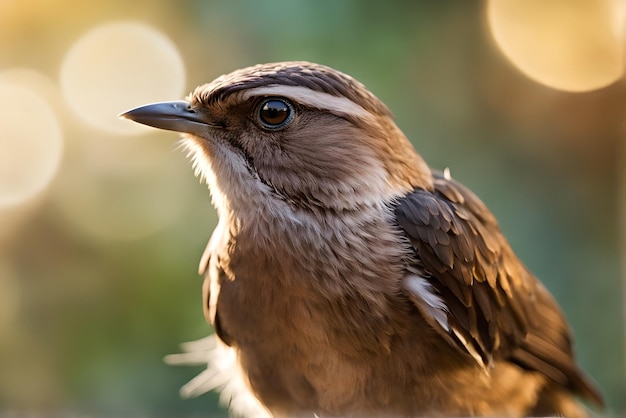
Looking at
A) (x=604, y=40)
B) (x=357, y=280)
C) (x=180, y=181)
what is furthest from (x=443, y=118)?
(x=357, y=280)

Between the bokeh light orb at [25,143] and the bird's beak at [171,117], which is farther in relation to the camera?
the bokeh light orb at [25,143]

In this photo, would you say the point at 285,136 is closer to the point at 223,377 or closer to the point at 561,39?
the point at 223,377

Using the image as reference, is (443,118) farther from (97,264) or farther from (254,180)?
(97,264)

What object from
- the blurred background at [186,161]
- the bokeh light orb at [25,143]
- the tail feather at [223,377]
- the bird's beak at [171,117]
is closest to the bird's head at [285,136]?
the bird's beak at [171,117]

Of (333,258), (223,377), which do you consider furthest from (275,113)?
(223,377)

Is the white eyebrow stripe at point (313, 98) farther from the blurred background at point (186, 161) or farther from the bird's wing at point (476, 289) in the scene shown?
the blurred background at point (186, 161)

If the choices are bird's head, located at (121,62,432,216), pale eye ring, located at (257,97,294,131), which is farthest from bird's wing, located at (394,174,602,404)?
pale eye ring, located at (257,97,294,131)
